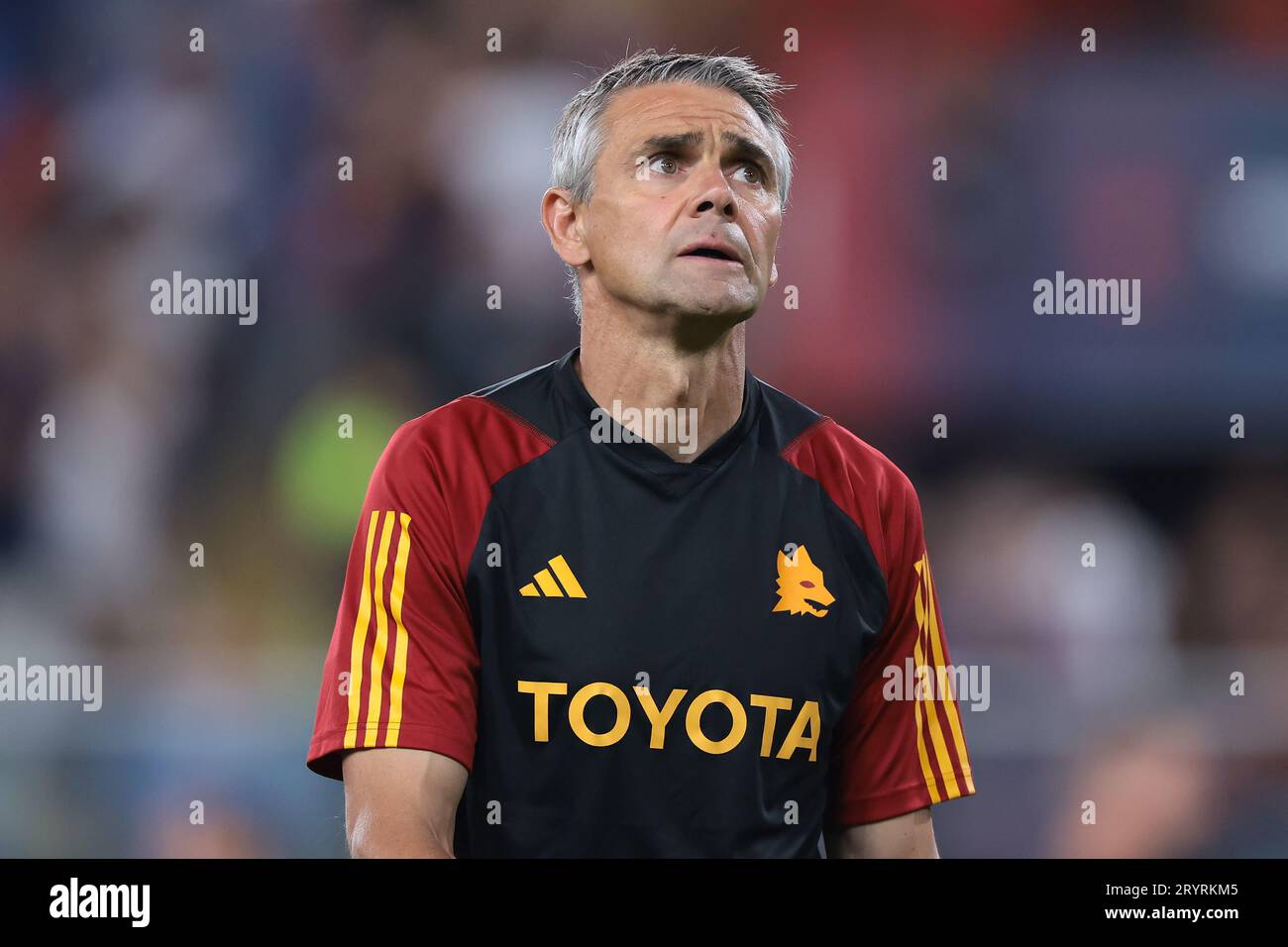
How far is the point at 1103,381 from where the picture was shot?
479 centimetres

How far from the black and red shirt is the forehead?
0.47 metres

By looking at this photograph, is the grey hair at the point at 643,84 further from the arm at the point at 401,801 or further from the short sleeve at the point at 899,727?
the arm at the point at 401,801

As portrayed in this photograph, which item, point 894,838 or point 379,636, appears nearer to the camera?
point 379,636

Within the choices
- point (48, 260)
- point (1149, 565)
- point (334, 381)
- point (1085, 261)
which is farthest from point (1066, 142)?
point (48, 260)

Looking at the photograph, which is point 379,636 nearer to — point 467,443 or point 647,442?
point 467,443

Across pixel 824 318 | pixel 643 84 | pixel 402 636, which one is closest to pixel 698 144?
pixel 643 84

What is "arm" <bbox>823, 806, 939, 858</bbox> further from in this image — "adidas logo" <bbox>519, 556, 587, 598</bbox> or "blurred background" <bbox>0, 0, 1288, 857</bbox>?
"blurred background" <bbox>0, 0, 1288, 857</bbox>

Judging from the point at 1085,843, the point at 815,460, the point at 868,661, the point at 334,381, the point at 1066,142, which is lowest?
the point at 1085,843

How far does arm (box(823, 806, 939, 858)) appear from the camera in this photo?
260 centimetres

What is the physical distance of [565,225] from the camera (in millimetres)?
2820

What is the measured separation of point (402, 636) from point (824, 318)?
110 inches

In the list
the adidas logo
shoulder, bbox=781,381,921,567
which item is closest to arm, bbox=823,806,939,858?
shoulder, bbox=781,381,921,567

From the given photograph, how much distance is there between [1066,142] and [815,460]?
284cm
